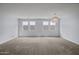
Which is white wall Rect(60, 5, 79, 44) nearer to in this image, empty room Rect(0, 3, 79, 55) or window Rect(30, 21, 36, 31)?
empty room Rect(0, 3, 79, 55)

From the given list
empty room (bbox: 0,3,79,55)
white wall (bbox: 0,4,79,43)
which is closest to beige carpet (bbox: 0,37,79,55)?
empty room (bbox: 0,3,79,55)

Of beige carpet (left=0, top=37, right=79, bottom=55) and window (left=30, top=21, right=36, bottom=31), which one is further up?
window (left=30, top=21, right=36, bottom=31)

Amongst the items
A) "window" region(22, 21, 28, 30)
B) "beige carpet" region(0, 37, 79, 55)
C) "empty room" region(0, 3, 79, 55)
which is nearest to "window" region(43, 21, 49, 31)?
"empty room" region(0, 3, 79, 55)

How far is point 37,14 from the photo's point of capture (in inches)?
137

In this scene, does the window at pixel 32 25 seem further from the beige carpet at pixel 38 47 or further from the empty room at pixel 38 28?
the beige carpet at pixel 38 47

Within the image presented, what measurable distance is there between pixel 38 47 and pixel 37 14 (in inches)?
19.5

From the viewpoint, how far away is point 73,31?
3.50 m

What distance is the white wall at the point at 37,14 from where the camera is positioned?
3.47 m

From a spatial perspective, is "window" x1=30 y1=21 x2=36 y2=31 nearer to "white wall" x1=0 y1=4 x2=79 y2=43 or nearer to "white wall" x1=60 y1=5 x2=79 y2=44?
"white wall" x1=0 y1=4 x2=79 y2=43

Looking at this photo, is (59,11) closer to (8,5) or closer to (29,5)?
(29,5)

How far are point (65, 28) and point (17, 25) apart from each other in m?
0.73

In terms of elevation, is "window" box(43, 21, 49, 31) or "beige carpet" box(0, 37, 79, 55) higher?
"window" box(43, 21, 49, 31)

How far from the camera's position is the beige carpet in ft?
11.3

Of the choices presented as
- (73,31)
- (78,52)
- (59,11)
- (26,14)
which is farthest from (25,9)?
(78,52)
